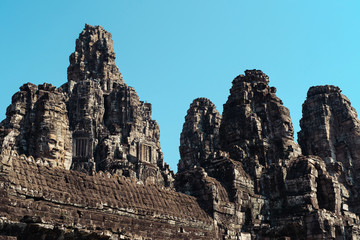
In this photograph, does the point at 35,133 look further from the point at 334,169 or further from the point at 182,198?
the point at 334,169

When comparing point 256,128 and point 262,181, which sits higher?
point 256,128

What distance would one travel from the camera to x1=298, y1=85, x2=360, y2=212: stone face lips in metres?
48.8

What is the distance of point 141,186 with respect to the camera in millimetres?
24891

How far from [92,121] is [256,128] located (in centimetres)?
4316

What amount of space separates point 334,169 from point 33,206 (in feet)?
107

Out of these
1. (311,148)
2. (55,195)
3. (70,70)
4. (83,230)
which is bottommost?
(83,230)

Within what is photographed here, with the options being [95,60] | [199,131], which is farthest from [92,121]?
[95,60]

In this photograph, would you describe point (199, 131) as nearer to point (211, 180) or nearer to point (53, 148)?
point (53, 148)

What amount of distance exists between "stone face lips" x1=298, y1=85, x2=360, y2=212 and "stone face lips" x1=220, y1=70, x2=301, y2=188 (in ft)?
41.8

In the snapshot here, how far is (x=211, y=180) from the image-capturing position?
2884 centimetres

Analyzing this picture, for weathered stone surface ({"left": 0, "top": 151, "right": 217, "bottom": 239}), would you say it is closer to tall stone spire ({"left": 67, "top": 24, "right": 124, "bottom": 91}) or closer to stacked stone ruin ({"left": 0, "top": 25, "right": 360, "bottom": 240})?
stacked stone ruin ({"left": 0, "top": 25, "right": 360, "bottom": 240})

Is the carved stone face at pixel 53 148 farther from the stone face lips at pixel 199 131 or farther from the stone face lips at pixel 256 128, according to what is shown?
the stone face lips at pixel 199 131

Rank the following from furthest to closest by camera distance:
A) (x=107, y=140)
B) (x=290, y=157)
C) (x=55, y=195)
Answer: (x=107, y=140), (x=290, y=157), (x=55, y=195)

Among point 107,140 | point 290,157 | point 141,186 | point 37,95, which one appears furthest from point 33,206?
point 107,140
